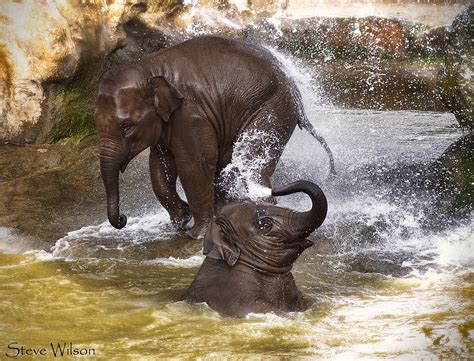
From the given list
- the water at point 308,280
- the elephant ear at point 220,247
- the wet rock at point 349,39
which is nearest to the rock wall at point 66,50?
the water at point 308,280

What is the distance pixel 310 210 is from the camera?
6.51m

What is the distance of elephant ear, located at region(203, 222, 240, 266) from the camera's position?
22.0 feet

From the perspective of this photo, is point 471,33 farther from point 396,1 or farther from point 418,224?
point 396,1

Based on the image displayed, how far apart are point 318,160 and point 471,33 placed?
6.96 feet

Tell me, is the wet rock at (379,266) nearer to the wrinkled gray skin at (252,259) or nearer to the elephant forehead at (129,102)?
the wrinkled gray skin at (252,259)

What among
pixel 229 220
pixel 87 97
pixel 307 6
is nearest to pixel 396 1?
pixel 307 6

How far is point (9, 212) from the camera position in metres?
9.72

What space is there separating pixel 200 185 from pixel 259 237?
83.8 inches

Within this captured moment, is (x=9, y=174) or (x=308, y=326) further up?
(x=308, y=326)

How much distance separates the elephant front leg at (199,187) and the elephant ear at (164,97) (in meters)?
0.49

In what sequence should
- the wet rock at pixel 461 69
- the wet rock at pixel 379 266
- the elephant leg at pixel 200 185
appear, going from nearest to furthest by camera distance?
the wet rock at pixel 379 266 → the elephant leg at pixel 200 185 → the wet rock at pixel 461 69

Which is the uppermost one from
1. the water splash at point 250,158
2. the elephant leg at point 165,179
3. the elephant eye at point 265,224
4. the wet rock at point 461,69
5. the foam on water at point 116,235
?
the wet rock at point 461,69

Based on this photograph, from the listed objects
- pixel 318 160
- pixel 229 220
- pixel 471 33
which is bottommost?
pixel 318 160

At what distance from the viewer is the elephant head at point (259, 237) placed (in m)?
6.70
